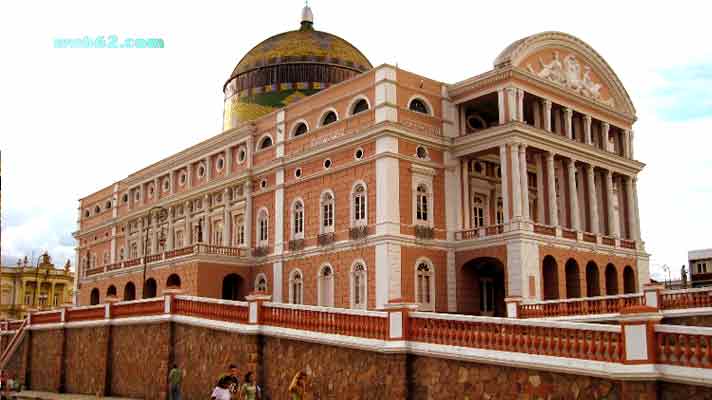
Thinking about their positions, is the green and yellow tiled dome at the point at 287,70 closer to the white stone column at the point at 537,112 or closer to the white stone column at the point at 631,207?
the white stone column at the point at 537,112

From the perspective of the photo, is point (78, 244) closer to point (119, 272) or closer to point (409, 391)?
point (119, 272)

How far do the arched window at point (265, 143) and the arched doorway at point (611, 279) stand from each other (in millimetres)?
16688

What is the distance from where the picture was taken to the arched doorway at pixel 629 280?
34656mm

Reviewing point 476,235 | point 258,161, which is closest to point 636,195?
point 476,235

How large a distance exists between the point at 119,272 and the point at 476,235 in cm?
2150

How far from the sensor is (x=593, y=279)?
1280 inches

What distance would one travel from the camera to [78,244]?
54781mm

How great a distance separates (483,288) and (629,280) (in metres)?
7.91

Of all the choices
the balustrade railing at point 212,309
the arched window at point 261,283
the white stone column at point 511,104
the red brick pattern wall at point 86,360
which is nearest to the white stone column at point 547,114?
the white stone column at point 511,104

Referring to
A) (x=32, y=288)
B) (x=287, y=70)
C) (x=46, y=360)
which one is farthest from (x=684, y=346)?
(x=32, y=288)

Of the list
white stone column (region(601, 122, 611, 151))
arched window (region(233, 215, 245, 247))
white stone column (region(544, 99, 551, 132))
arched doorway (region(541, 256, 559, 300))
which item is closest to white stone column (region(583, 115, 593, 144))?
white stone column (region(601, 122, 611, 151))

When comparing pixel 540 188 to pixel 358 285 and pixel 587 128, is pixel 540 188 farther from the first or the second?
pixel 358 285

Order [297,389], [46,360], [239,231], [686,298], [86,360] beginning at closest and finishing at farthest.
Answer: [297,389]
[686,298]
[86,360]
[46,360]
[239,231]

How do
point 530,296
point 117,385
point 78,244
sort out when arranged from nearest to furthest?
point 117,385 → point 530,296 → point 78,244
